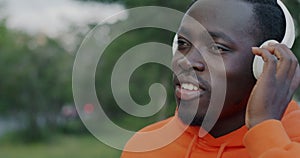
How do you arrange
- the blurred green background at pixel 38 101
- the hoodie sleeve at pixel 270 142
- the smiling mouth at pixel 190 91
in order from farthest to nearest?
the blurred green background at pixel 38 101, the smiling mouth at pixel 190 91, the hoodie sleeve at pixel 270 142

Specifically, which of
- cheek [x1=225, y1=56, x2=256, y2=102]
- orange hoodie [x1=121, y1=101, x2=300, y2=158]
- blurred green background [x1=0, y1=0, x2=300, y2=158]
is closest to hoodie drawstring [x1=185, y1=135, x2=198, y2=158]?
orange hoodie [x1=121, y1=101, x2=300, y2=158]

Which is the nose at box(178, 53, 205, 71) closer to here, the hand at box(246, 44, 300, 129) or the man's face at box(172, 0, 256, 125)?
the man's face at box(172, 0, 256, 125)

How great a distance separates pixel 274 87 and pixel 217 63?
0.11m

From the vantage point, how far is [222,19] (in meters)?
0.90

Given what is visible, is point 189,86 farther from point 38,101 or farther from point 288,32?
point 38,101

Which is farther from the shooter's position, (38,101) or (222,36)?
(38,101)

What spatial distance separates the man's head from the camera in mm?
898

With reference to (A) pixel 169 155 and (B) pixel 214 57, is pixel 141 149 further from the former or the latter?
(B) pixel 214 57

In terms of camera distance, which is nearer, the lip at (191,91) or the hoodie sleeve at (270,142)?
the hoodie sleeve at (270,142)

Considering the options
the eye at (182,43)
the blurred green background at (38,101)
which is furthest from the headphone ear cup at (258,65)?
the blurred green background at (38,101)

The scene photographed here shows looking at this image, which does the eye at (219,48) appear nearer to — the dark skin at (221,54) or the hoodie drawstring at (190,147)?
the dark skin at (221,54)

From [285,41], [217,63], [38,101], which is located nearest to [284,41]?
[285,41]

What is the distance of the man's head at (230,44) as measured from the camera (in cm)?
90

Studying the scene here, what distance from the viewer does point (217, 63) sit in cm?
90
